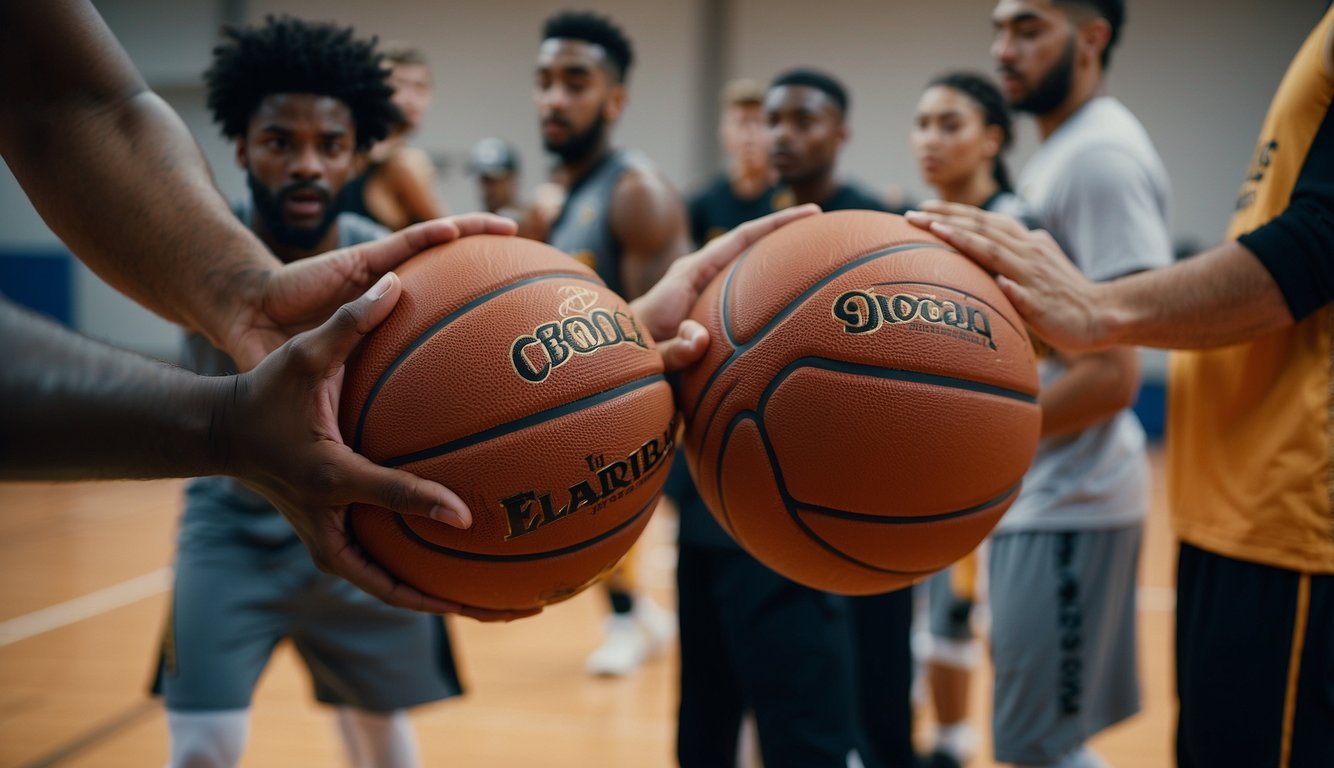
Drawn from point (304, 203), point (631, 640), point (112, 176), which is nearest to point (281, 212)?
point (304, 203)

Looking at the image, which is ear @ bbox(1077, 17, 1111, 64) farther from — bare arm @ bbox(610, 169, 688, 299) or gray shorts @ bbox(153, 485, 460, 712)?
gray shorts @ bbox(153, 485, 460, 712)

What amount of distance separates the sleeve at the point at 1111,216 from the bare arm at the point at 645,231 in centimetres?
135

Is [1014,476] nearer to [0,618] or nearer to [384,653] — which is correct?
[384,653]

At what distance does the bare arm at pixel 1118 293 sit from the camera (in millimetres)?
1503

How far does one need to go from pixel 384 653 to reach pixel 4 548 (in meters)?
5.01

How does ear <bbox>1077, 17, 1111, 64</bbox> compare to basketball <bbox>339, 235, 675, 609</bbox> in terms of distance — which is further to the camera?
ear <bbox>1077, 17, 1111, 64</bbox>

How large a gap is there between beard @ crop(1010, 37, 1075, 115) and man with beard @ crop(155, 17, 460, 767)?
1533 millimetres

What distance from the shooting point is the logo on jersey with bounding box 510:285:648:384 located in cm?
131

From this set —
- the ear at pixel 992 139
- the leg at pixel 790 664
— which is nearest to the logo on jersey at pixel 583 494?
the leg at pixel 790 664

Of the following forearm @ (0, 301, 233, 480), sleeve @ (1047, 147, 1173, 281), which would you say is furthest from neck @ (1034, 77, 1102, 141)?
forearm @ (0, 301, 233, 480)

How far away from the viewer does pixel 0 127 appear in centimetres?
149

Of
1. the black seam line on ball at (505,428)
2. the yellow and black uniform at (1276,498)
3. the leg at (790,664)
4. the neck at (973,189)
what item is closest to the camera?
the black seam line on ball at (505,428)

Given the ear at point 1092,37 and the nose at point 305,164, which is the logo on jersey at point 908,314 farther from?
the ear at point 1092,37

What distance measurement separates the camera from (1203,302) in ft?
5.16
